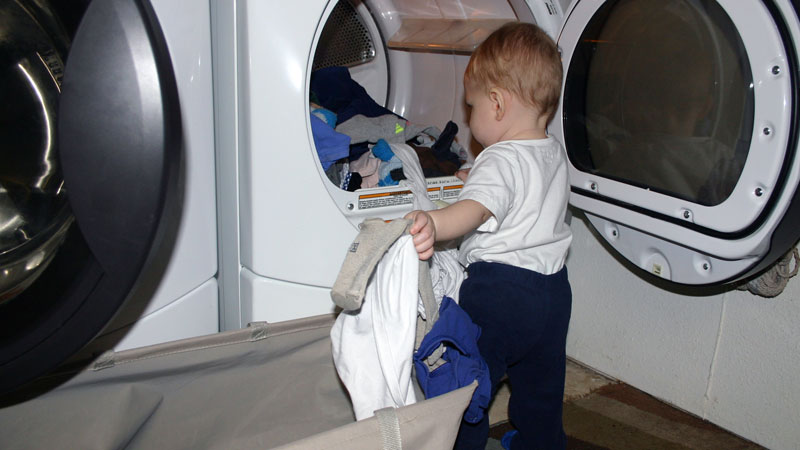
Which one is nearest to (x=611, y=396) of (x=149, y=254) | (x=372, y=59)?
(x=372, y=59)

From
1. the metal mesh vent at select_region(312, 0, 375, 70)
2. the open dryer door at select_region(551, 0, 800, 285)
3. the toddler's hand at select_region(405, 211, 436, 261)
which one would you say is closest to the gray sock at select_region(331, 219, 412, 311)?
the toddler's hand at select_region(405, 211, 436, 261)

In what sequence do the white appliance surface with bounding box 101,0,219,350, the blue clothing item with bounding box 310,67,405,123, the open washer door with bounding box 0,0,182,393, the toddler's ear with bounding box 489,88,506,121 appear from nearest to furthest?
the open washer door with bounding box 0,0,182,393, the white appliance surface with bounding box 101,0,219,350, the toddler's ear with bounding box 489,88,506,121, the blue clothing item with bounding box 310,67,405,123

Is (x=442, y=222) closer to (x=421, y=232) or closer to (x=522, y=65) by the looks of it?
(x=421, y=232)

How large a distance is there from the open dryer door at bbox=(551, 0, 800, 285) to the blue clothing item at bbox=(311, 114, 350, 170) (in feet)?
1.38

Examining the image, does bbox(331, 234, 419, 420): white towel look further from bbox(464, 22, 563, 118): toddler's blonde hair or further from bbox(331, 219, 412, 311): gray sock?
bbox(464, 22, 563, 118): toddler's blonde hair

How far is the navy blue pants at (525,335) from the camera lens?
0.96 metres

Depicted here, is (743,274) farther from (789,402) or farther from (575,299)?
(575,299)

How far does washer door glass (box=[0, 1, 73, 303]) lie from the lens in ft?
2.40

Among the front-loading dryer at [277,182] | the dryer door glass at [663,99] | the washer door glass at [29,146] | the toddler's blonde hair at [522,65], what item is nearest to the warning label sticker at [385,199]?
the front-loading dryer at [277,182]

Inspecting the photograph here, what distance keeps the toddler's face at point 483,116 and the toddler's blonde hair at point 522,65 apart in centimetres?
2

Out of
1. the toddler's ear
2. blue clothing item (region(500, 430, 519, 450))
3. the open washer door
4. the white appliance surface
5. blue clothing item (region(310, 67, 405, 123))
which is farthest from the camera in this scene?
blue clothing item (region(310, 67, 405, 123))

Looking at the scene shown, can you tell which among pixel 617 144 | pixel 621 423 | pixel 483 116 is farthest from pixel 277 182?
pixel 621 423

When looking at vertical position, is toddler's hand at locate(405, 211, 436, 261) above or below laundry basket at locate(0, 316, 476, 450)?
above

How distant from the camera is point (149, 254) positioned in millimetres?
691
